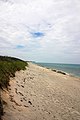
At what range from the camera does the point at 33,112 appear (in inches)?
397

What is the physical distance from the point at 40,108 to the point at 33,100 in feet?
3.79

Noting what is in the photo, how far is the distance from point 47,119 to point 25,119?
1346mm

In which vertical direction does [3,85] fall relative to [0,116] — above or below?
above

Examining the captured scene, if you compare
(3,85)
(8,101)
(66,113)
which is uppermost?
(3,85)

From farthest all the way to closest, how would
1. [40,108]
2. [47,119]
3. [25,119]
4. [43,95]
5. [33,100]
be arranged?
[43,95], [33,100], [40,108], [47,119], [25,119]

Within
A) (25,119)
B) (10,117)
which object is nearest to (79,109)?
(25,119)

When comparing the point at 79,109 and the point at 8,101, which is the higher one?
the point at 8,101

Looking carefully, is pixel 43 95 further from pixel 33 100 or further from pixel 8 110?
pixel 8 110

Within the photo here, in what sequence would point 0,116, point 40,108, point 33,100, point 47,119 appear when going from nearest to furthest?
1. point 0,116
2. point 47,119
3. point 40,108
4. point 33,100

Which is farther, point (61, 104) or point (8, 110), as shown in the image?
point (61, 104)

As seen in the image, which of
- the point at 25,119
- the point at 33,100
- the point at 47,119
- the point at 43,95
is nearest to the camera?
the point at 25,119

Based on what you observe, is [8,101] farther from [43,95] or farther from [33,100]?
[43,95]

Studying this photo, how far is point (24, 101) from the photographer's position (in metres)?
11.3

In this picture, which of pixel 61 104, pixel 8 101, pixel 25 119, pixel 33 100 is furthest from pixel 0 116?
pixel 61 104
